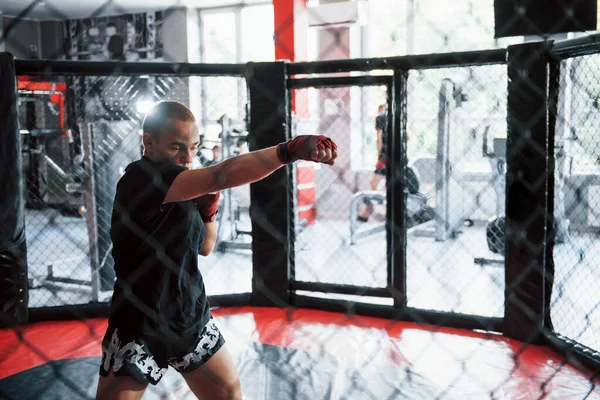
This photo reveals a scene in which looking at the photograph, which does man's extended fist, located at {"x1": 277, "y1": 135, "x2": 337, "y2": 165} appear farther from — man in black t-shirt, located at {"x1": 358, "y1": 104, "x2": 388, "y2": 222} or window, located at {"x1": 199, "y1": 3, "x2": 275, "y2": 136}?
window, located at {"x1": 199, "y1": 3, "x2": 275, "y2": 136}

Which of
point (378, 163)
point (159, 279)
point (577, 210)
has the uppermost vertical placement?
point (378, 163)

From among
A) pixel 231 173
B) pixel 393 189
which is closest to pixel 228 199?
pixel 393 189

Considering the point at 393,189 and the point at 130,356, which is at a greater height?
the point at 393,189

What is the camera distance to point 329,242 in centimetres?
576

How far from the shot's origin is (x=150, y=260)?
137 cm

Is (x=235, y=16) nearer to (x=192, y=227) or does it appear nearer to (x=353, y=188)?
(x=353, y=188)

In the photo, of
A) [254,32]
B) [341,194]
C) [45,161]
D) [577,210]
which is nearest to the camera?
[577,210]

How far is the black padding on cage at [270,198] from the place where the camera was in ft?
10.5

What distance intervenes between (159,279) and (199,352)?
0.22 m

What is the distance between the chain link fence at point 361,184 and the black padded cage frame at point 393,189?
0.01 metres

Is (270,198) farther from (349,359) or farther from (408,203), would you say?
(408,203)

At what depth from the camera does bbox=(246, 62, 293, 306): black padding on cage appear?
319 centimetres

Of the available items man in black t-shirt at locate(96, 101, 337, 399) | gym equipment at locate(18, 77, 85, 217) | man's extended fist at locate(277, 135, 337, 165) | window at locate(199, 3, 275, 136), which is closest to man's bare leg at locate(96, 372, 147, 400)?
man in black t-shirt at locate(96, 101, 337, 399)

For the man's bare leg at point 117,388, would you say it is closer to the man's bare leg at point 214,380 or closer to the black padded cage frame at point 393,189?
the man's bare leg at point 214,380
